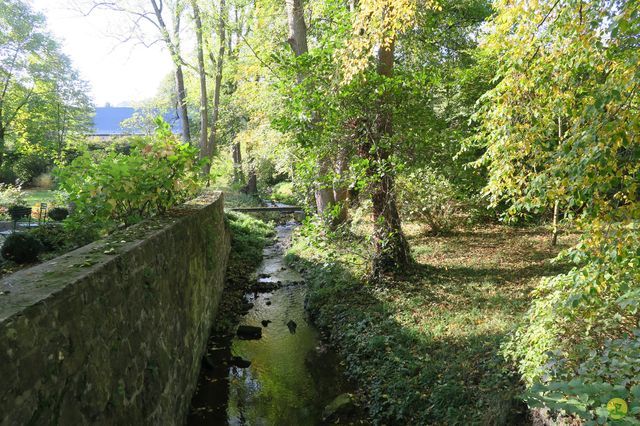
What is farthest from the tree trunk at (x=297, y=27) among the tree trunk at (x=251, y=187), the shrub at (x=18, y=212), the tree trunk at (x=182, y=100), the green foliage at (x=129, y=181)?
the tree trunk at (x=251, y=187)

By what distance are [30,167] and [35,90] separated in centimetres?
886

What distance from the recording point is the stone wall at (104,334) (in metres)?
2.07

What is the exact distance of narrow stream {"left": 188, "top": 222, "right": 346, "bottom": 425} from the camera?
17.0 feet

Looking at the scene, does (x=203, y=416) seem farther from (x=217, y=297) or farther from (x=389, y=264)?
(x=389, y=264)

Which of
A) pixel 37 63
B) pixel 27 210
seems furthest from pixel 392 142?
pixel 37 63

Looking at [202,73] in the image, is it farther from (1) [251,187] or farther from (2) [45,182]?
(2) [45,182]

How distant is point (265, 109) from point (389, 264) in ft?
25.3

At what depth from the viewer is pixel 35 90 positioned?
68.6 feet

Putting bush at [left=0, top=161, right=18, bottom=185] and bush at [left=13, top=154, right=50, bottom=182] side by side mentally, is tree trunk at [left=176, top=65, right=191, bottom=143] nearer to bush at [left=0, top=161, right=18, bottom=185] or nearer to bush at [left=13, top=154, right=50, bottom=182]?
bush at [left=13, top=154, right=50, bottom=182]

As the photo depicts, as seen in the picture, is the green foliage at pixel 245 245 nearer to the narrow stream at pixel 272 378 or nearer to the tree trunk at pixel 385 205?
the narrow stream at pixel 272 378

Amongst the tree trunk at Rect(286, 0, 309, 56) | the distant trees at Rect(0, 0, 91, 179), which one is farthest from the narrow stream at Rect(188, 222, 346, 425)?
the distant trees at Rect(0, 0, 91, 179)

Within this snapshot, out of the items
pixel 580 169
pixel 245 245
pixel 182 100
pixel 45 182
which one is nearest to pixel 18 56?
Result: pixel 182 100

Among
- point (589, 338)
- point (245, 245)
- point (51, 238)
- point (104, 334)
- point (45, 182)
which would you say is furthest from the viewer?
point (45, 182)

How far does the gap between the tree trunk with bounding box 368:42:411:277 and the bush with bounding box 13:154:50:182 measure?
25.6 m
